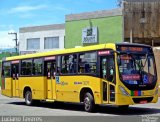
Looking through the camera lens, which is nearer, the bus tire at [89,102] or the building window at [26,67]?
the bus tire at [89,102]

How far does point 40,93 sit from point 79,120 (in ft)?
24.3

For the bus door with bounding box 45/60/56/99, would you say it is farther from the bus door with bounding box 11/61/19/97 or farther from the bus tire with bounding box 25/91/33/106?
the bus door with bounding box 11/61/19/97

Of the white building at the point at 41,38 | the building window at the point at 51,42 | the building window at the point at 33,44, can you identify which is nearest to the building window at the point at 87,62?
the white building at the point at 41,38

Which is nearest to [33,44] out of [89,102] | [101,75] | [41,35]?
[41,35]

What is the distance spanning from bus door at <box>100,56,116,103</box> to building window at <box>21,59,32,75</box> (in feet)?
22.1

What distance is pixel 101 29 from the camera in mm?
40000

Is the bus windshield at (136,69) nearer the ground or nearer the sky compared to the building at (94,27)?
nearer the ground

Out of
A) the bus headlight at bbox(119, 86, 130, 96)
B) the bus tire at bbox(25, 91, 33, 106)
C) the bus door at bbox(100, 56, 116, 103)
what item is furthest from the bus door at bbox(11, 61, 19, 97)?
the bus headlight at bbox(119, 86, 130, 96)

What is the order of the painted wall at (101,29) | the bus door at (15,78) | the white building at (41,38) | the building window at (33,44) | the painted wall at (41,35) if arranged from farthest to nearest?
the building window at (33,44)
the white building at (41,38)
the painted wall at (41,35)
the painted wall at (101,29)
the bus door at (15,78)

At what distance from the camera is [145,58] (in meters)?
17.0

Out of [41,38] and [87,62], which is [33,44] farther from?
[87,62]

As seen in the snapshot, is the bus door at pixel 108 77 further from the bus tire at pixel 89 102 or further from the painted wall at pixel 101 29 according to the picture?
the painted wall at pixel 101 29

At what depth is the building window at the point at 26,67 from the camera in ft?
73.8

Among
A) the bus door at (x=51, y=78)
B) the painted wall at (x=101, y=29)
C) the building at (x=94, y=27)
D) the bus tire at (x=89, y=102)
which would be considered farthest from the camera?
the building at (x=94, y=27)
